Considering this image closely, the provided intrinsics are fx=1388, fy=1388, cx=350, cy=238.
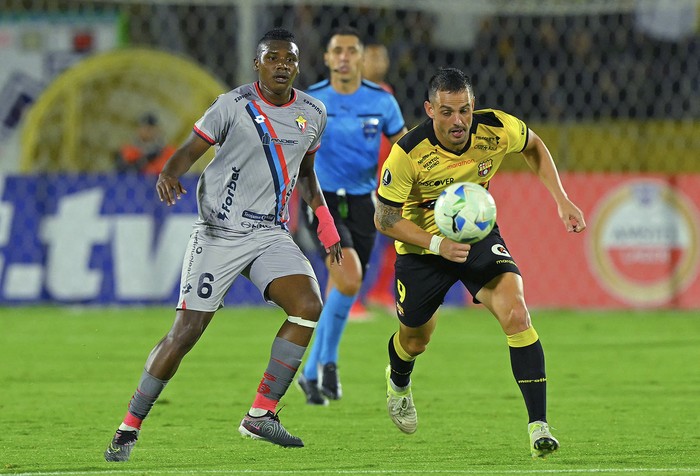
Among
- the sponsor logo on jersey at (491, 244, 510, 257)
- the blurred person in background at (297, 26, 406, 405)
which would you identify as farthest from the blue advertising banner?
the sponsor logo on jersey at (491, 244, 510, 257)

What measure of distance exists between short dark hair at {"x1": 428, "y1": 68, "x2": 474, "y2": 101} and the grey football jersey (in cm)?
69

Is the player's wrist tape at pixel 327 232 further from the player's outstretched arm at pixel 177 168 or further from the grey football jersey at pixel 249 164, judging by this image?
the player's outstretched arm at pixel 177 168

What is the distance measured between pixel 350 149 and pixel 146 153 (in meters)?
7.22

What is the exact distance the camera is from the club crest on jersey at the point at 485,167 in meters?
7.01

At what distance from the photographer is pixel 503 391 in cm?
926

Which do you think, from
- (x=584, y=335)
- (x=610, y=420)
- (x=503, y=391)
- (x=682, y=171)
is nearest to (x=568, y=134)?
(x=682, y=171)

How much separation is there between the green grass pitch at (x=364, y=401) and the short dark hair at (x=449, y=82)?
69.0 inches

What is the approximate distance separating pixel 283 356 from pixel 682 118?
11731mm

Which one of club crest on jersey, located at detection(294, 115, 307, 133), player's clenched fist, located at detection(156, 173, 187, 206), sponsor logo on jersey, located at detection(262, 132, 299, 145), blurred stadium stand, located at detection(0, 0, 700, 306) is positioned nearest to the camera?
player's clenched fist, located at detection(156, 173, 187, 206)

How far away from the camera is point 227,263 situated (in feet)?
22.1

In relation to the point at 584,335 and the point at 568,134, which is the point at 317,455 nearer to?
the point at 584,335

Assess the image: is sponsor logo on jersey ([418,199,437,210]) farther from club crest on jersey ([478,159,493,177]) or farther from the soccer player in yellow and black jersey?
club crest on jersey ([478,159,493,177])

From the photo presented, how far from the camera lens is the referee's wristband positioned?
6.63 metres

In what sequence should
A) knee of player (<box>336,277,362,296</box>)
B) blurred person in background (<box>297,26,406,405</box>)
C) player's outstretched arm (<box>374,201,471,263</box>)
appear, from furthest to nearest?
blurred person in background (<box>297,26,406,405</box>) → knee of player (<box>336,277,362,296</box>) → player's outstretched arm (<box>374,201,471,263</box>)
